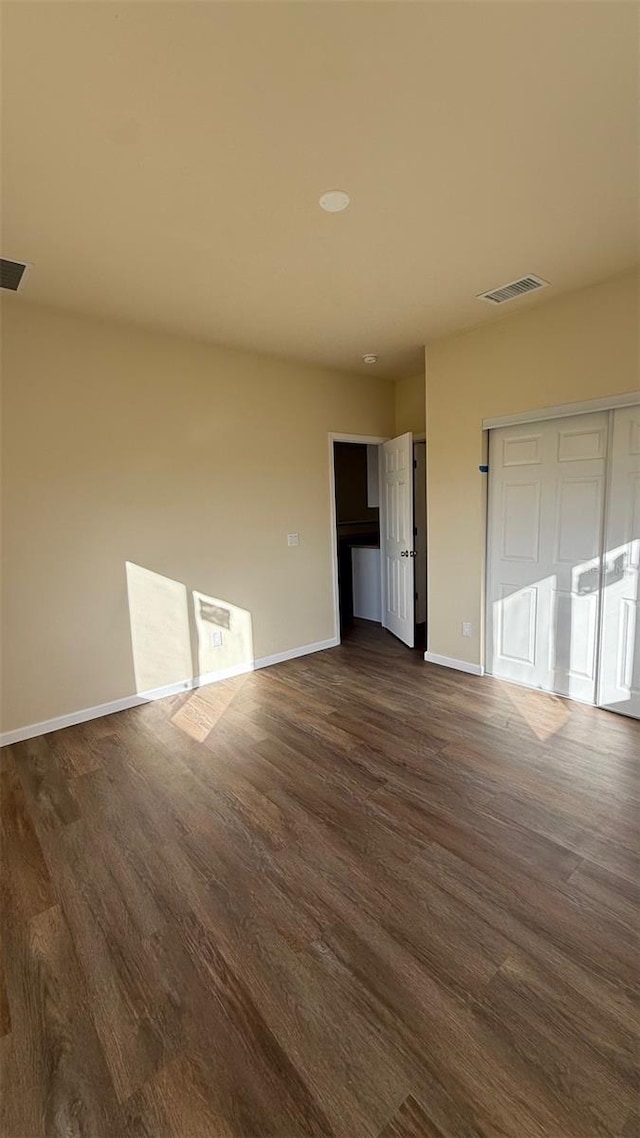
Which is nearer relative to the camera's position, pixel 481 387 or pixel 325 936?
pixel 325 936

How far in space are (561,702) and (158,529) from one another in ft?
10.8

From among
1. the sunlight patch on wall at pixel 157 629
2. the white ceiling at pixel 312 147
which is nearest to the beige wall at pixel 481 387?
the white ceiling at pixel 312 147

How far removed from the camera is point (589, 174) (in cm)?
193

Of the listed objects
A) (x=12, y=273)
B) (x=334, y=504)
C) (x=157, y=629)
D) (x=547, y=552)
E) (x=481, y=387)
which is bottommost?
(x=157, y=629)

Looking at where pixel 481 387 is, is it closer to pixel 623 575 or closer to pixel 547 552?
pixel 547 552

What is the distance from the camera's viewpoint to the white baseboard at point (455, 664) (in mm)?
3900

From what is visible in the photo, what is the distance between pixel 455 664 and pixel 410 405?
9.22 feet

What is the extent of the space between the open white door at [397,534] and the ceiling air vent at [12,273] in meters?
3.17

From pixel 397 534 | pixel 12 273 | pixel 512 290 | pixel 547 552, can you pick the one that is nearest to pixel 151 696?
pixel 397 534

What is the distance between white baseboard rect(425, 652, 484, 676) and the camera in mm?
3900

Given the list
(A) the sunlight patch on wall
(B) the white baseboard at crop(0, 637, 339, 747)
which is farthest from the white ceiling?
(B) the white baseboard at crop(0, 637, 339, 747)

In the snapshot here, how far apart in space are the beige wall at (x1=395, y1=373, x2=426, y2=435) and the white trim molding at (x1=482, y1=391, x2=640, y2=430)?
1356 mm

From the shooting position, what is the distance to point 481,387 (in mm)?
3580

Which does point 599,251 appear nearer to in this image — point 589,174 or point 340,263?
point 589,174
